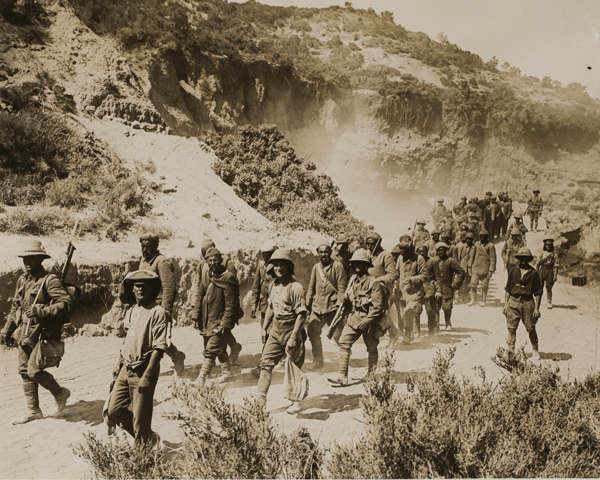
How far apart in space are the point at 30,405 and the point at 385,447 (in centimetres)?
391

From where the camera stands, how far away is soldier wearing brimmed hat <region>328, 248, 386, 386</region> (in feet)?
21.8

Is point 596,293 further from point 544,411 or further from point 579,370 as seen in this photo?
point 544,411

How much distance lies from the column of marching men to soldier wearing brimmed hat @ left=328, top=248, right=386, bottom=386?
0.04ft

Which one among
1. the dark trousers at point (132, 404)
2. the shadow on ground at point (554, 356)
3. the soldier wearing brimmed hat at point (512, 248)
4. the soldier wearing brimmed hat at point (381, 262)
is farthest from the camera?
the soldier wearing brimmed hat at point (512, 248)

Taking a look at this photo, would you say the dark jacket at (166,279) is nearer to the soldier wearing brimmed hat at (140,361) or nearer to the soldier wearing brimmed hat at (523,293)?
the soldier wearing brimmed hat at (140,361)

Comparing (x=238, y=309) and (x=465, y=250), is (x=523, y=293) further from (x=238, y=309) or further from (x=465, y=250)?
(x=465, y=250)

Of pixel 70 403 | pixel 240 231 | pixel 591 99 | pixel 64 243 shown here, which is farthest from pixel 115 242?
pixel 591 99

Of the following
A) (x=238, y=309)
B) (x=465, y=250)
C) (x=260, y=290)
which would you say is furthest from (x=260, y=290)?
(x=465, y=250)

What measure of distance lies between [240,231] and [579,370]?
7.90 metres

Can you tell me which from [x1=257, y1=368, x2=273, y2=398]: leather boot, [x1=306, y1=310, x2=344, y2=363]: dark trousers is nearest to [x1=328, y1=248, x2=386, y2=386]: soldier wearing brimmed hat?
[x1=306, y1=310, x2=344, y2=363]: dark trousers

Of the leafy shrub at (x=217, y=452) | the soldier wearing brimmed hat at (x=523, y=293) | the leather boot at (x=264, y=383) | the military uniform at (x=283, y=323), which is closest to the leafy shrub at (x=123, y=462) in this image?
the leafy shrub at (x=217, y=452)

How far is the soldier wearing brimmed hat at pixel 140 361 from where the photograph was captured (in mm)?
A: 4277

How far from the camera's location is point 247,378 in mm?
7270

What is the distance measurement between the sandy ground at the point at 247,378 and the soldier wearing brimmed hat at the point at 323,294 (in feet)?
1.83
